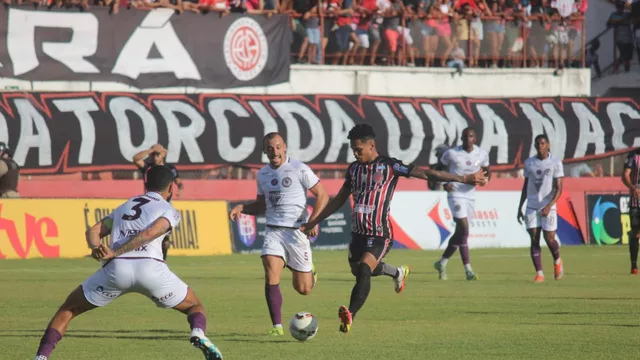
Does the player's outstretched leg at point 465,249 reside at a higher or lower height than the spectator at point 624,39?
lower

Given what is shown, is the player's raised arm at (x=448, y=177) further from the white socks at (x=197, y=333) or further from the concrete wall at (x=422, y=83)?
the concrete wall at (x=422, y=83)

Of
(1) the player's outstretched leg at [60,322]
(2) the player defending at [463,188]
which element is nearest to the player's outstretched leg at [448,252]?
(2) the player defending at [463,188]

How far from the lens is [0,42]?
29.8 metres

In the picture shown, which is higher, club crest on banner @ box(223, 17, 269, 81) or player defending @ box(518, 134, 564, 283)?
club crest on banner @ box(223, 17, 269, 81)

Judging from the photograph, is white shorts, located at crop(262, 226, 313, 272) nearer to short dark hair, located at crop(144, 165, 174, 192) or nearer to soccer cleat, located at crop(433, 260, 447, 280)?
short dark hair, located at crop(144, 165, 174, 192)

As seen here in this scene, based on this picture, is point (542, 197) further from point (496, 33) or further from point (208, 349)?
point (496, 33)

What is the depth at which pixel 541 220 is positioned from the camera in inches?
858

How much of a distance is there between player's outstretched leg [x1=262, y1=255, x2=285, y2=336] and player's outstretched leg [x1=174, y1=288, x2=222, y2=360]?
9.46ft

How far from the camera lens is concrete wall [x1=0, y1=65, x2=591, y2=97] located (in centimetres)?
3461

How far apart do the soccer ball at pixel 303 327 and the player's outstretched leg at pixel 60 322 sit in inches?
106

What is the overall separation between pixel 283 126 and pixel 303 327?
2023 centimetres

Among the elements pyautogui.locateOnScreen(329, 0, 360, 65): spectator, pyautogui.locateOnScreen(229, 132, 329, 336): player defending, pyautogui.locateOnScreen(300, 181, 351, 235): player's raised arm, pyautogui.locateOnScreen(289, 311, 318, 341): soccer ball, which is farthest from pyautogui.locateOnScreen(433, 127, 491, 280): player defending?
pyautogui.locateOnScreen(329, 0, 360, 65): spectator

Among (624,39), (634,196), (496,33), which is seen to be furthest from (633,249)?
(624,39)

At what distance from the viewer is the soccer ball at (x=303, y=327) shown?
12.6 m
